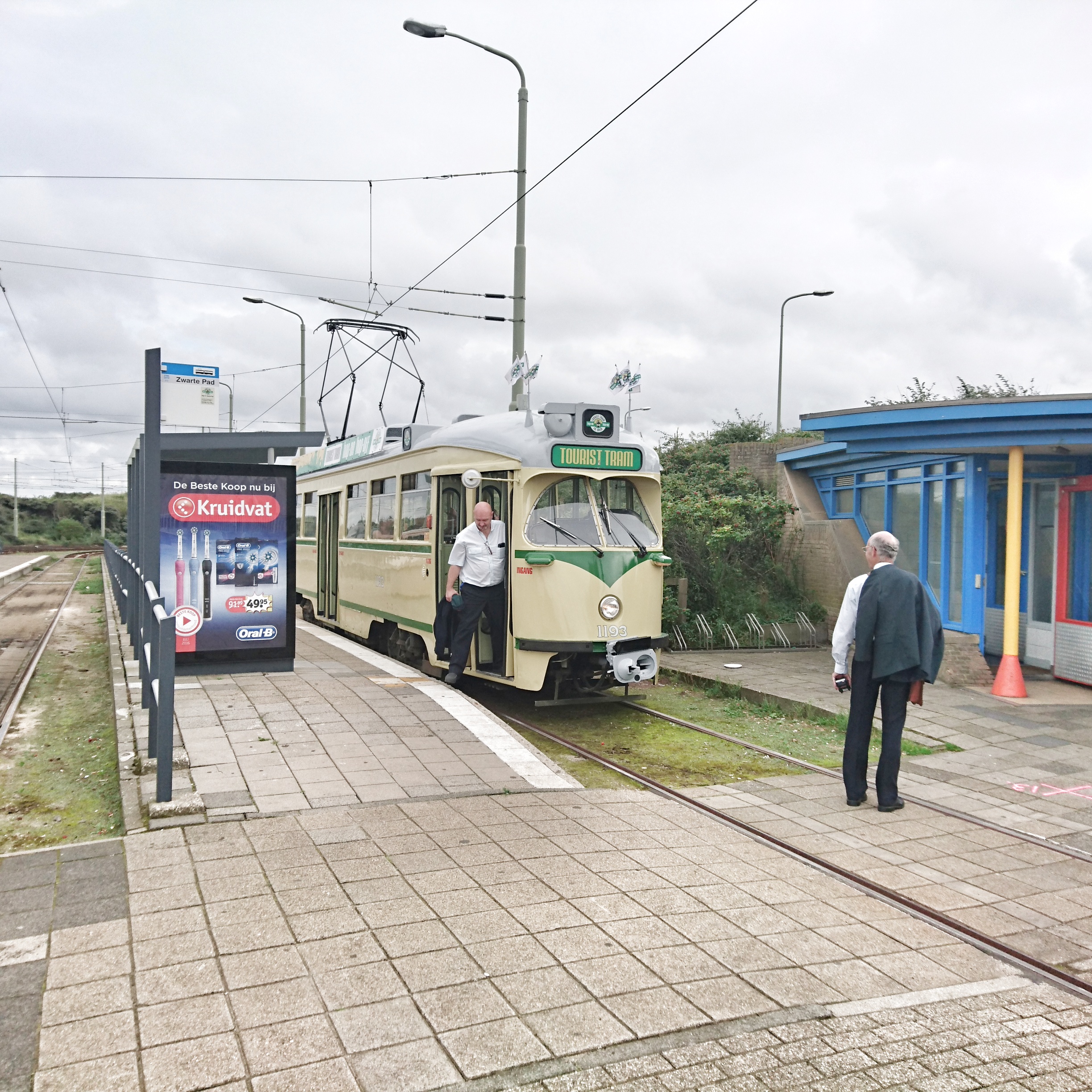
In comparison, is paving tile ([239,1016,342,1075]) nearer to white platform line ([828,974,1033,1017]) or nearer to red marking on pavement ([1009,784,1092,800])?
white platform line ([828,974,1033,1017])

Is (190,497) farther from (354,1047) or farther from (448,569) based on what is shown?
(354,1047)

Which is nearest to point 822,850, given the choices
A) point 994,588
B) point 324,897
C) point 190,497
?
point 324,897

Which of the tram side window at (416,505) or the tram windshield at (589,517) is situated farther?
the tram side window at (416,505)

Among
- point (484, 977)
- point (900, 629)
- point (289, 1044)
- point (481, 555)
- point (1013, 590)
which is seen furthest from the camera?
point (1013, 590)

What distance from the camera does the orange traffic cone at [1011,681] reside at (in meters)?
10.9

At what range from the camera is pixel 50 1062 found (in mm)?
3131

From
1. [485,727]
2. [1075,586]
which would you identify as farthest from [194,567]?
[1075,586]

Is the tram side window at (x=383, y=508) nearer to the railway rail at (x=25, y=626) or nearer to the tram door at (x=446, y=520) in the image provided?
the tram door at (x=446, y=520)

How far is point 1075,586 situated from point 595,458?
632 centimetres

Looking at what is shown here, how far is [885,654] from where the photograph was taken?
6.44 m

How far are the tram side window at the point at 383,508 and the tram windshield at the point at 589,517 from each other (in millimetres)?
3040

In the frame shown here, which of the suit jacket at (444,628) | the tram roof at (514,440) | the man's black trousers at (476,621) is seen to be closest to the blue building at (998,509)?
the tram roof at (514,440)

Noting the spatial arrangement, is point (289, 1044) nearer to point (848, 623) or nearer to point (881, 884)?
point (881, 884)

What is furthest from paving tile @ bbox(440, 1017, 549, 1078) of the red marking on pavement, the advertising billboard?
the advertising billboard
